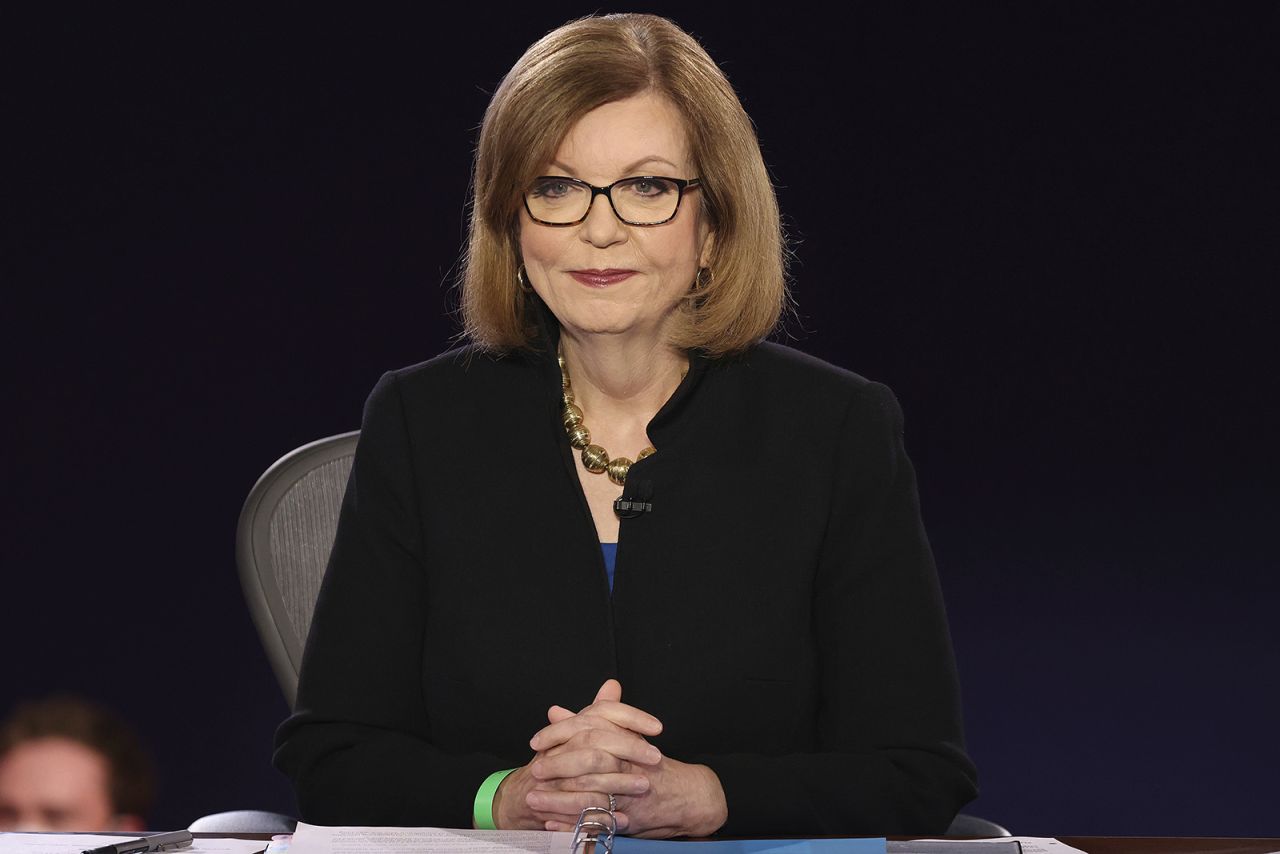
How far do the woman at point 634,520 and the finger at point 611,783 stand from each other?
20cm

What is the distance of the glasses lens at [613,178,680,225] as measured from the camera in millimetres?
1632

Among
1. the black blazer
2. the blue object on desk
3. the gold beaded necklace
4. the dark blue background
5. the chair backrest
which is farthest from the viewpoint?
the dark blue background

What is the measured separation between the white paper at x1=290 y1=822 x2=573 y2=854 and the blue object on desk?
0.21 feet

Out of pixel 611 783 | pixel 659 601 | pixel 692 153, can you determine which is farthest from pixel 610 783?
pixel 692 153

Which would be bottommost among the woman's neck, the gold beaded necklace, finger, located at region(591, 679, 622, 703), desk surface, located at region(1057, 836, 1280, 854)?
desk surface, located at region(1057, 836, 1280, 854)

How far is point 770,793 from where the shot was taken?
4.75 ft

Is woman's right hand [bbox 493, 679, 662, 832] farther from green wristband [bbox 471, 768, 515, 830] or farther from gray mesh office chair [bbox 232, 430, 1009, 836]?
gray mesh office chair [bbox 232, 430, 1009, 836]

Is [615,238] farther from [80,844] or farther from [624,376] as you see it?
[80,844]

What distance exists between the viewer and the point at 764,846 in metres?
1.23

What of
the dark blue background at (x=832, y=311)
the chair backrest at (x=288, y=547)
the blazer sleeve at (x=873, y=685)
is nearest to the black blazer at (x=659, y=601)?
the blazer sleeve at (x=873, y=685)

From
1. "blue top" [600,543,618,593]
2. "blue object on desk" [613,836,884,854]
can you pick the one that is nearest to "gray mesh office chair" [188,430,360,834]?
"blue top" [600,543,618,593]

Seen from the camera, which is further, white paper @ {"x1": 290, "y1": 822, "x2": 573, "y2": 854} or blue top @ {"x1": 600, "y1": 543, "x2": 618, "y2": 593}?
blue top @ {"x1": 600, "y1": 543, "x2": 618, "y2": 593}

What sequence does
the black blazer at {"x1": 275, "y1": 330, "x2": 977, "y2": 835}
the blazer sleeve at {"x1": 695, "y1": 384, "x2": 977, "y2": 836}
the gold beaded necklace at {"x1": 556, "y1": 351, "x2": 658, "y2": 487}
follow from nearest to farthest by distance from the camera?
the blazer sleeve at {"x1": 695, "y1": 384, "x2": 977, "y2": 836}, the black blazer at {"x1": 275, "y1": 330, "x2": 977, "y2": 835}, the gold beaded necklace at {"x1": 556, "y1": 351, "x2": 658, "y2": 487}

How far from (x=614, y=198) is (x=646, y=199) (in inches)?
1.7
